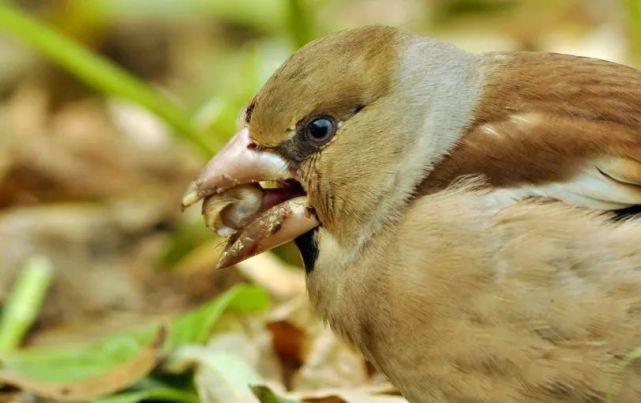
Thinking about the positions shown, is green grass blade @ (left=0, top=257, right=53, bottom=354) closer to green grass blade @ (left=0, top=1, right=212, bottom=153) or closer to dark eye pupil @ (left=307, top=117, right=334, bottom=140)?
green grass blade @ (left=0, top=1, right=212, bottom=153)

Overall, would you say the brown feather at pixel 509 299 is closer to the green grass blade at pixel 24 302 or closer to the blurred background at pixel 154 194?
the blurred background at pixel 154 194

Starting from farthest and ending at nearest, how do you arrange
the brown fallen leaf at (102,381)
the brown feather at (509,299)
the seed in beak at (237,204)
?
the brown fallen leaf at (102,381) < the seed in beak at (237,204) < the brown feather at (509,299)

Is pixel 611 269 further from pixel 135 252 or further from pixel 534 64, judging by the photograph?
pixel 135 252

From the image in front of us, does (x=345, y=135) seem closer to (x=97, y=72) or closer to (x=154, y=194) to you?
(x=97, y=72)

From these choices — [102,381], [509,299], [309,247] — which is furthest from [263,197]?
[102,381]

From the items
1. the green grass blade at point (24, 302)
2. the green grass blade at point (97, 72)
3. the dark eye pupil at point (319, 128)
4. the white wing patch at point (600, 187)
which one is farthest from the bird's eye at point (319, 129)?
the green grass blade at point (97, 72)

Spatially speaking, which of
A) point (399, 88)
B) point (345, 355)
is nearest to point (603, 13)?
point (345, 355)
